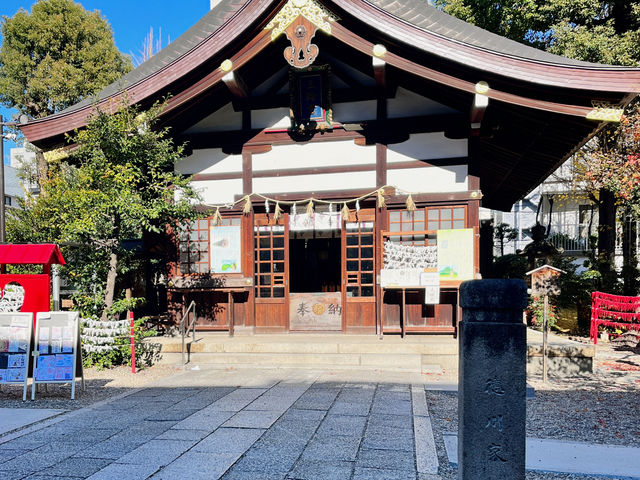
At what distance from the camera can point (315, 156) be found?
9469mm

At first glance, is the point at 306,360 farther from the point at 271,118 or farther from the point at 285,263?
the point at 271,118

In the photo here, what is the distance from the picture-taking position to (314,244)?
16094 millimetres

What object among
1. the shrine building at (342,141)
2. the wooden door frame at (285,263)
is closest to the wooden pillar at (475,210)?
the shrine building at (342,141)

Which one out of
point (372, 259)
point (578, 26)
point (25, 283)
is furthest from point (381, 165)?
point (578, 26)

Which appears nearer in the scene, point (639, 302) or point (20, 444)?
point (20, 444)

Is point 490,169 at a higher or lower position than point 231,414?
higher

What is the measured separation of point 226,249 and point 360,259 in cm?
293

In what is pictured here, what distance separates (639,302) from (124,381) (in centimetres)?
1094

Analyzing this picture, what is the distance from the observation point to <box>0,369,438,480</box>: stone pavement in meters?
3.85

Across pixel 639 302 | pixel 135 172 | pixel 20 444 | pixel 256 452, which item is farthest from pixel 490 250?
pixel 20 444

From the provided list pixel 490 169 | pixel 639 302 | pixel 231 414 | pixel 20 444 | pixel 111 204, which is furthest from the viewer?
pixel 490 169

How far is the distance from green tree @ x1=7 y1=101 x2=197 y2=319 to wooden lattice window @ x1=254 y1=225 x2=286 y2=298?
74.3 inches

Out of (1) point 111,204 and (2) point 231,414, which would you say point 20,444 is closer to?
(2) point 231,414

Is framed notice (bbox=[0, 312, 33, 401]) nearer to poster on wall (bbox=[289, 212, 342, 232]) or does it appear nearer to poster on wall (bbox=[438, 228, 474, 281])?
poster on wall (bbox=[289, 212, 342, 232])
